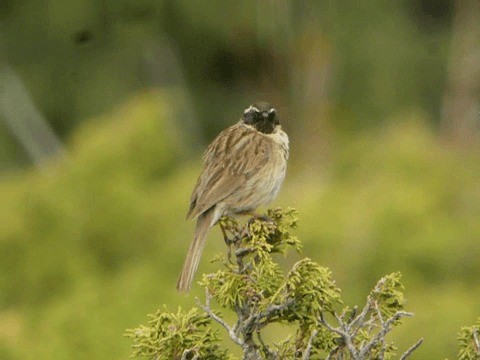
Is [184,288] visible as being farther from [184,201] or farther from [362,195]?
[362,195]

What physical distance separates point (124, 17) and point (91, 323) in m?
10.9

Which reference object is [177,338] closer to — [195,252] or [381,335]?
[381,335]

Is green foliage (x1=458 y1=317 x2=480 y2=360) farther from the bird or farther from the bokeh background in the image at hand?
the bokeh background

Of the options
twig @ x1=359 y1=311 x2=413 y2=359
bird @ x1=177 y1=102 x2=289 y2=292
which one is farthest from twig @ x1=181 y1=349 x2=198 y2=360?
bird @ x1=177 y1=102 x2=289 y2=292

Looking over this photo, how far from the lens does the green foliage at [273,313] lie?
4234 mm

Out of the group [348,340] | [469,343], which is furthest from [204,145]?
[348,340]

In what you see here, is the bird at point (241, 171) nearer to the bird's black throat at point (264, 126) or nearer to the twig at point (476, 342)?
the bird's black throat at point (264, 126)

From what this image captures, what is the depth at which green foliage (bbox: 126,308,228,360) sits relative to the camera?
4305mm

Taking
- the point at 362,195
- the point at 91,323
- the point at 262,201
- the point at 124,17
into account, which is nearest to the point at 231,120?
the point at 124,17

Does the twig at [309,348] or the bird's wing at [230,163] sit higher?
the bird's wing at [230,163]

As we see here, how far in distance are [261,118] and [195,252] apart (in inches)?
45.5

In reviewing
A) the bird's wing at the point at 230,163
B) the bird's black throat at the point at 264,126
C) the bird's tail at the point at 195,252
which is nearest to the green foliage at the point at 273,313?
the bird's tail at the point at 195,252

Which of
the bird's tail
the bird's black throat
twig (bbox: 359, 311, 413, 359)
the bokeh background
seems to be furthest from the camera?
the bokeh background

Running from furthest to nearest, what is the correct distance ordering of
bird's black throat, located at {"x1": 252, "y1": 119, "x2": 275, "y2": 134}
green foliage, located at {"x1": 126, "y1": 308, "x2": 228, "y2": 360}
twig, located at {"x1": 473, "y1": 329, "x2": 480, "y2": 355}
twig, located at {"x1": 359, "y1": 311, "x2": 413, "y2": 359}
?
1. bird's black throat, located at {"x1": 252, "y1": 119, "x2": 275, "y2": 134}
2. green foliage, located at {"x1": 126, "y1": 308, "x2": 228, "y2": 360}
3. twig, located at {"x1": 473, "y1": 329, "x2": 480, "y2": 355}
4. twig, located at {"x1": 359, "y1": 311, "x2": 413, "y2": 359}
